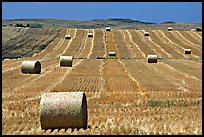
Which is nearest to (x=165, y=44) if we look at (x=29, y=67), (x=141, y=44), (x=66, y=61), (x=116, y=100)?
(x=141, y=44)

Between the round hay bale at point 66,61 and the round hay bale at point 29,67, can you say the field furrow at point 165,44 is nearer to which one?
the round hay bale at point 66,61

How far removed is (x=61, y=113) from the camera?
12.4 meters

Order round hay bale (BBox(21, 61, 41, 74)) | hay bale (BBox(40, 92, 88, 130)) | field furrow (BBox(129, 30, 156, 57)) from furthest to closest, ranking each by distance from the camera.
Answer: field furrow (BBox(129, 30, 156, 57)) < round hay bale (BBox(21, 61, 41, 74)) < hay bale (BBox(40, 92, 88, 130))

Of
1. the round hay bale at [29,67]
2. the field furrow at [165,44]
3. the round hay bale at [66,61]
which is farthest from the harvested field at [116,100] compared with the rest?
the field furrow at [165,44]

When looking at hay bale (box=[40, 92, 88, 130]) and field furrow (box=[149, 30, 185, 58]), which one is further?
field furrow (box=[149, 30, 185, 58])

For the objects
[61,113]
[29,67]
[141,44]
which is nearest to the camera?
[61,113]

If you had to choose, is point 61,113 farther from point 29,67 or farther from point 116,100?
point 29,67

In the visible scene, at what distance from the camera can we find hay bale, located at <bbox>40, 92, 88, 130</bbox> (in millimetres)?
12430

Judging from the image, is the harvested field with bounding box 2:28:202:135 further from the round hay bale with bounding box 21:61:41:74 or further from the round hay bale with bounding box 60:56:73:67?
the round hay bale with bounding box 60:56:73:67

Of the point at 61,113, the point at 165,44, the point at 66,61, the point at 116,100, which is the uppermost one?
the point at 165,44

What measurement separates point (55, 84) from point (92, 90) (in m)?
3.17

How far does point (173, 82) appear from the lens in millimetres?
25594

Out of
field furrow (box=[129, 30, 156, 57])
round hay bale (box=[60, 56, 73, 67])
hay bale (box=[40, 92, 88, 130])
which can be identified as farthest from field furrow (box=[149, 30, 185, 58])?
hay bale (box=[40, 92, 88, 130])

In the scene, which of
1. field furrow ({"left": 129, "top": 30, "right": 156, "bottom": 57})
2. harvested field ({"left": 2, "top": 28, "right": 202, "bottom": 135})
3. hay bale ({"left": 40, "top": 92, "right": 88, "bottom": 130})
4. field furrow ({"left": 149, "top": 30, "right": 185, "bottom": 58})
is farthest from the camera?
field furrow ({"left": 129, "top": 30, "right": 156, "bottom": 57})
